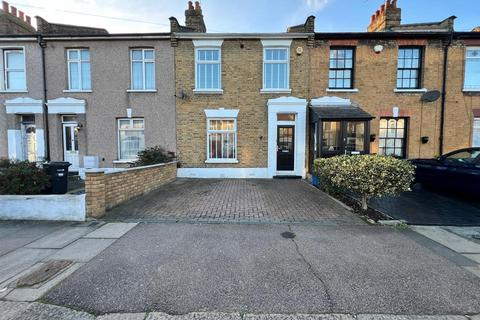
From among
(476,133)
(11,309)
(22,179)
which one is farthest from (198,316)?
(476,133)

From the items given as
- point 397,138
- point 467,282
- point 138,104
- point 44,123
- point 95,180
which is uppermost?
point 138,104

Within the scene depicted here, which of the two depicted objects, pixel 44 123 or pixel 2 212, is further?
pixel 44 123

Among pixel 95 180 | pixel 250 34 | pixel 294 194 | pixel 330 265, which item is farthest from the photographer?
pixel 250 34

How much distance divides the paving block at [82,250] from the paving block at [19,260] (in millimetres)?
214

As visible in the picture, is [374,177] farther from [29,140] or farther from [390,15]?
[29,140]

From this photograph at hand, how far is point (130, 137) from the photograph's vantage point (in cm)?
1078

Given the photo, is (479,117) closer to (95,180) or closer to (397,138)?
(397,138)

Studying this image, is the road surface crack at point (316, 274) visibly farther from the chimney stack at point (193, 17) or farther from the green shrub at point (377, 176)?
the chimney stack at point (193, 17)

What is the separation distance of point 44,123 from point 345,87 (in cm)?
1453

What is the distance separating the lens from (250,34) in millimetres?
10008

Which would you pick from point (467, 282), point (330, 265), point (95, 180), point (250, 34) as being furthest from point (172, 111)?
point (467, 282)

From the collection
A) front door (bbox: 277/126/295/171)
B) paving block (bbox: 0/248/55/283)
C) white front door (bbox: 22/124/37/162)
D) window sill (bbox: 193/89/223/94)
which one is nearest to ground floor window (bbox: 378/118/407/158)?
front door (bbox: 277/126/295/171)

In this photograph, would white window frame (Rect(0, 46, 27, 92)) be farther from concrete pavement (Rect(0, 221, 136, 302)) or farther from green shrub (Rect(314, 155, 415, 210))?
Answer: green shrub (Rect(314, 155, 415, 210))

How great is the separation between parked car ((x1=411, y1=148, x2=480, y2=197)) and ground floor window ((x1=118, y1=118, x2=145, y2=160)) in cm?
1188
